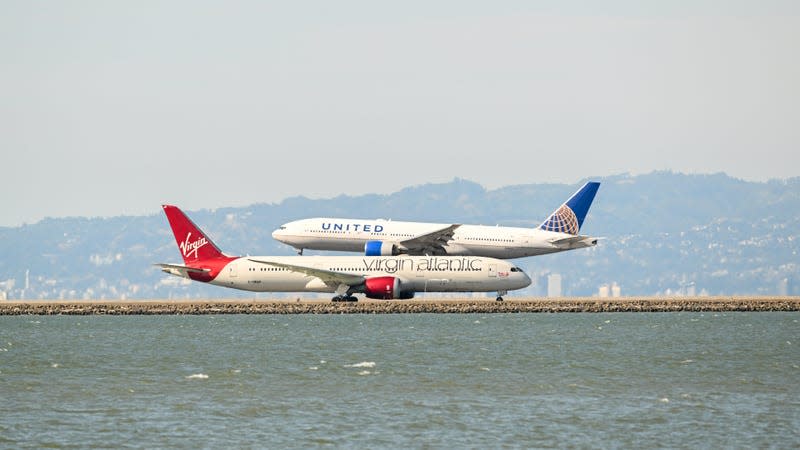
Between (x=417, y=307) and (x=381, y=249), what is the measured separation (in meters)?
7.29

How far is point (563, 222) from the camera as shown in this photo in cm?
14138

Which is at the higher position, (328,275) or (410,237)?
(410,237)

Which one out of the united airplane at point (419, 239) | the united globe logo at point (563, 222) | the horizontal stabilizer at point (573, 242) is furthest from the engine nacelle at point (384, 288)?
the united globe logo at point (563, 222)

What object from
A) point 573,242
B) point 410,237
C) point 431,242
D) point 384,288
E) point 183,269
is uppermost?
point 410,237

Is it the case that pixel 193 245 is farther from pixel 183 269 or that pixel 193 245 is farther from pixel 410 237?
pixel 410 237

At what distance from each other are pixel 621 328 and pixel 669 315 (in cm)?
2146

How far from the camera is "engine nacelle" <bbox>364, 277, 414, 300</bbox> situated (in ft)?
393

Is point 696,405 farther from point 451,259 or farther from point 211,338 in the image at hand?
point 451,259

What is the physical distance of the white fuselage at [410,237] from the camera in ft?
428

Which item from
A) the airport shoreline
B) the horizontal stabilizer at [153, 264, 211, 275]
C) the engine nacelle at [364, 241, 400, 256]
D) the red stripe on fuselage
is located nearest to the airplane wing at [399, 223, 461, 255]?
the engine nacelle at [364, 241, 400, 256]

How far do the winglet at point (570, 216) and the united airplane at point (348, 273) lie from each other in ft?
52.2

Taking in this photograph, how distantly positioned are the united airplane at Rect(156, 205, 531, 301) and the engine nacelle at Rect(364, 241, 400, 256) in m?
4.06

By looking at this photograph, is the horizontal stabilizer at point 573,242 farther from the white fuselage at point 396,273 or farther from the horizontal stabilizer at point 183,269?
the horizontal stabilizer at point 183,269

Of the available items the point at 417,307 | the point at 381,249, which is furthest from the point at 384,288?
the point at 381,249
